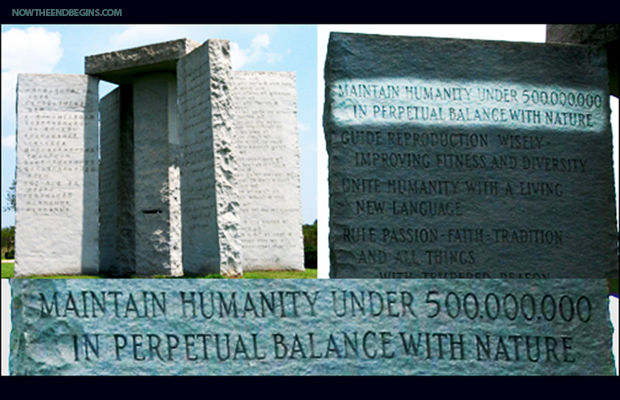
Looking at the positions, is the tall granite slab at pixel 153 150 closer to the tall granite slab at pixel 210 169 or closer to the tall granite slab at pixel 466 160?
the tall granite slab at pixel 210 169

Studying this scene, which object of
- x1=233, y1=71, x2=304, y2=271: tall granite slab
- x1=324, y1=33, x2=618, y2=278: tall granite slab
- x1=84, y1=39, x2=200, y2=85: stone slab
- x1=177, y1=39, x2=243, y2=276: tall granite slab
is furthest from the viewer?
x1=233, y1=71, x2=304, y2=271: tall granite slab

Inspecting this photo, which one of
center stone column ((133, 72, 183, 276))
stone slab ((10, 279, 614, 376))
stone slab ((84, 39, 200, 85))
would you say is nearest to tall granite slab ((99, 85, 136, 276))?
stone slab ((84, 39, 200, 85))

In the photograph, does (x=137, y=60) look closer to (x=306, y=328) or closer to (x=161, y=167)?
(x=161, y=167)

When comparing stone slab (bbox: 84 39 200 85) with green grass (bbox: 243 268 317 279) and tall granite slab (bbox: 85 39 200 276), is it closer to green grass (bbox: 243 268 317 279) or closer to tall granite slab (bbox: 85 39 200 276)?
tall granite slab (bbox: 85 39 200 276)

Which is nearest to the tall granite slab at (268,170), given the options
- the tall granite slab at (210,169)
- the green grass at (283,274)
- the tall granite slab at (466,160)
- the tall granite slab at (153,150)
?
the green grass at (283,274)

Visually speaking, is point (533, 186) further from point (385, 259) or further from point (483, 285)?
point (483, 285)

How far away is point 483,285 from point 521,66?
255cm

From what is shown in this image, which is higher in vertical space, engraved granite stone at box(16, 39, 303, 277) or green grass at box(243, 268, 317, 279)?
engraved granite stone at box(16, 39, 303, 277)

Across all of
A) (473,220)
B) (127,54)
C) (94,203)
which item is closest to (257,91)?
(127,54)

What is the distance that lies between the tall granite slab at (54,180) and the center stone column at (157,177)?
66 centimetres

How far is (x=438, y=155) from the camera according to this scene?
5.38 m

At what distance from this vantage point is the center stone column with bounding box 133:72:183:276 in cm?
945

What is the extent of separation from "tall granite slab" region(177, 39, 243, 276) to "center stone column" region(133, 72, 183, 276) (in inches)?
37.4

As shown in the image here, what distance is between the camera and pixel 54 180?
934cm
